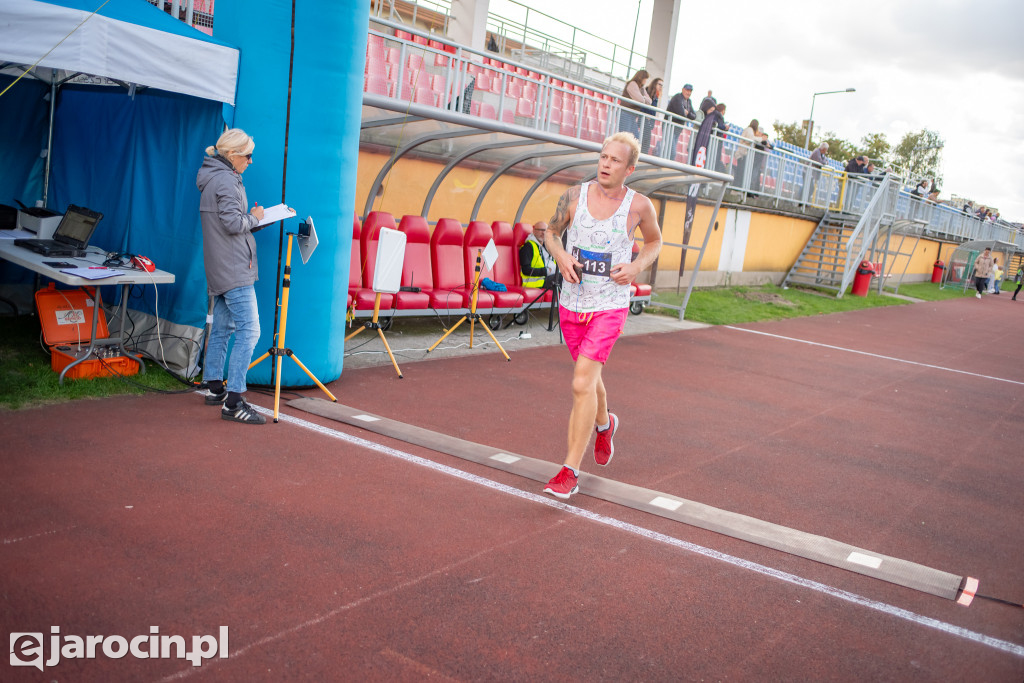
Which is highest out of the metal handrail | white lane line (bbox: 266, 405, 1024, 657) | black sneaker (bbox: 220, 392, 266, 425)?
the metal handrail

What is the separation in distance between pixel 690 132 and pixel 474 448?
13644mm

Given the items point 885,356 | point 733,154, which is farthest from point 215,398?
point 733,154

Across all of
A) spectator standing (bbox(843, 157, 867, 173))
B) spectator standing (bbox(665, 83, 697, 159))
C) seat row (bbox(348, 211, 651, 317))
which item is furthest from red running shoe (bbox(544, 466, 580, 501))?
spectator standing (bbox(843, 157, 867, 173))

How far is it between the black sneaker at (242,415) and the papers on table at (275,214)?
138 cm

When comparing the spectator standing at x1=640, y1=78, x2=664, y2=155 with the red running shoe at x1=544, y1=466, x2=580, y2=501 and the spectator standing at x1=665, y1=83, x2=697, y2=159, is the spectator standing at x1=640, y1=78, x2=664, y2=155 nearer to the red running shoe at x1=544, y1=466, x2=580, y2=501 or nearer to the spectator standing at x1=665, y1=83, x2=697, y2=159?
the spectator standing at x1=665, y1=83, x2=697, y2=159

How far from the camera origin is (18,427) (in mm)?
5090

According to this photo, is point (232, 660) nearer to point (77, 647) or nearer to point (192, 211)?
point (77, 647)

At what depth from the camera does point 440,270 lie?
10656 mm

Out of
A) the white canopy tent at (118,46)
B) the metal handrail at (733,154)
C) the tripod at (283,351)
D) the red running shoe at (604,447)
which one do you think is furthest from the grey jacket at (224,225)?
the metal handrail at (733,154)

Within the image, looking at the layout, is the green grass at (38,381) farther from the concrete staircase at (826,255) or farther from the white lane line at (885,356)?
the concrete staircase at (826,255)

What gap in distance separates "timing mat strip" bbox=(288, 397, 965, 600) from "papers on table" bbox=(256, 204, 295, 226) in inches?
59.9

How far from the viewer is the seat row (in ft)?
30.7

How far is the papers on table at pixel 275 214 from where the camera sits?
5887 mm

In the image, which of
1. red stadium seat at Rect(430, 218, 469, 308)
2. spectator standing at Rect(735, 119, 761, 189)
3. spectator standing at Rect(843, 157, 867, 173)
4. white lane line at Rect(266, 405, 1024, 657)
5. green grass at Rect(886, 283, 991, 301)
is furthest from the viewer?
green grass at Rect(886, 283, 991, 301)
